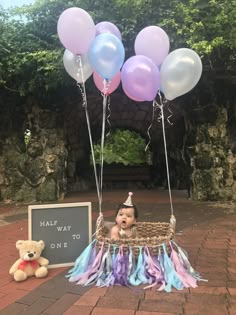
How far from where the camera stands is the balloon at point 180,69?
3105 mm

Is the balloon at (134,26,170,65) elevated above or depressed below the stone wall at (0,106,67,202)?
above

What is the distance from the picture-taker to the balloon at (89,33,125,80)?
3.04 meters

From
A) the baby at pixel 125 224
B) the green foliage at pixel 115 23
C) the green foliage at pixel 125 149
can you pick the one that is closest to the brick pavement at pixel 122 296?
the baby at pixel 125 224

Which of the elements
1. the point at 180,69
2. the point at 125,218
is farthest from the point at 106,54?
the point at 125,218

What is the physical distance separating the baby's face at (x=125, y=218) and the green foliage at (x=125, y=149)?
28.8 feet

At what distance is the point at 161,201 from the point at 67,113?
3.18 meters

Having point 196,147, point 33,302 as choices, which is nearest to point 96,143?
point 196,147

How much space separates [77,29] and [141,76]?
28.3 inches

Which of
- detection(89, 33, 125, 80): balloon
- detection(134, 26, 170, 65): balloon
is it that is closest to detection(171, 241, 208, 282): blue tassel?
detection(89, 33, 125, 80): balloon

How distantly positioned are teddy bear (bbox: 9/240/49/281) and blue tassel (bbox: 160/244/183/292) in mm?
1026

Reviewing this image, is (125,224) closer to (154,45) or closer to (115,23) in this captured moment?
(154,45)

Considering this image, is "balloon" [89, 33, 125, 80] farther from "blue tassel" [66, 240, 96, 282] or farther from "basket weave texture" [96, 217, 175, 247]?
"blue tassel" [66, 240, 96, 282]

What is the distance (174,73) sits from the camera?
10.3ft

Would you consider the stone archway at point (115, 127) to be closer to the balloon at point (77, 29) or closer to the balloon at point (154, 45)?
the balloon at point (154, 45)
